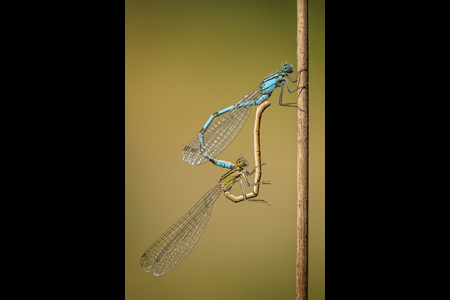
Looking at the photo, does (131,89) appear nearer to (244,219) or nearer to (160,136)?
(160,136)

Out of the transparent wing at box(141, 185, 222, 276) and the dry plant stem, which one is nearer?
the dry plant stem

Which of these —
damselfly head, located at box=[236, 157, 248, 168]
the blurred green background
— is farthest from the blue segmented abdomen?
the blurred green background

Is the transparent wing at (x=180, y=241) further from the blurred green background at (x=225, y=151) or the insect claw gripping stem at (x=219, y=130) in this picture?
the insect claw gripping stem at (x=219, y=130)

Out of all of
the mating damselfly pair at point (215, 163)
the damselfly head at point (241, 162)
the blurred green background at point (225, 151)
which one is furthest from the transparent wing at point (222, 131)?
the blurred green background at point (225, 151)

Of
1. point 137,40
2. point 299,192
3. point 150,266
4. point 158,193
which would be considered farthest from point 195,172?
point 137,40

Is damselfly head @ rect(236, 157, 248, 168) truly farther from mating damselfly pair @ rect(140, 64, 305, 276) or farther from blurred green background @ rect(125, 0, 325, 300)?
blurred green background @ rect(125, 0, 325, 300)

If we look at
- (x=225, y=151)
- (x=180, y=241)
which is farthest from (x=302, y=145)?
(x=180, y=241)
